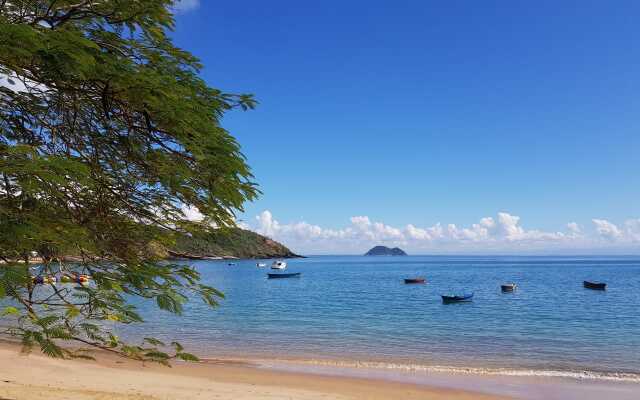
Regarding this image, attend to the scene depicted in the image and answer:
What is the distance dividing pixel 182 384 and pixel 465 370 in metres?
10.7

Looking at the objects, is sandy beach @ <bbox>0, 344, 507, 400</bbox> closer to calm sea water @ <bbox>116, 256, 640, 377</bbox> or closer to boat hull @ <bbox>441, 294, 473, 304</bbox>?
calm sea water @ <bbox>116, 256, 640, 377</bbox>

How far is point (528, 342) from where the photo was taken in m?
25.8

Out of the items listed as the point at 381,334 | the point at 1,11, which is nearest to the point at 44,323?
A: the point at 1,11

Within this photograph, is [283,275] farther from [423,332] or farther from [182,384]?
[182,384]

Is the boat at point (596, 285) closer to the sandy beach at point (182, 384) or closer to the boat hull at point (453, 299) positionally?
the boat hull at point (453, 299)

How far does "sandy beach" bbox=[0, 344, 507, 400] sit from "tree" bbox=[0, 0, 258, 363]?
25.5ft

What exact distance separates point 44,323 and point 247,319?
1232 inches

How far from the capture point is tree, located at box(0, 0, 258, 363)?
4371 mm

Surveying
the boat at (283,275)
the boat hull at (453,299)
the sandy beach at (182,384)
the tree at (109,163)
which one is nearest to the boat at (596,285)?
the boat hull at (453,299)

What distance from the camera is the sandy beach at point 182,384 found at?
517 inches

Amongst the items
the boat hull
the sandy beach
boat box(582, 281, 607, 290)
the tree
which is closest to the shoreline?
the sandy beach

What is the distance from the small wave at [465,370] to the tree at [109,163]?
15.1 m

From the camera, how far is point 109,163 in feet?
18.7

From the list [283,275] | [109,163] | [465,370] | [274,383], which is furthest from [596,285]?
[109,163]
